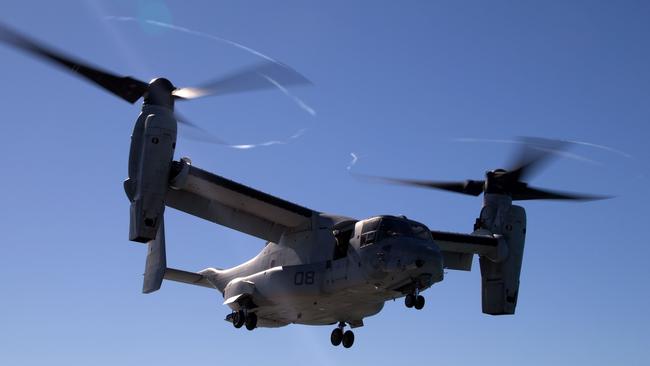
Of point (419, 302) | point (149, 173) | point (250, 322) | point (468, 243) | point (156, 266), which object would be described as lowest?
point (419, 302)

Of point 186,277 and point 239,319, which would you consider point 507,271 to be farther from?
point 186,277

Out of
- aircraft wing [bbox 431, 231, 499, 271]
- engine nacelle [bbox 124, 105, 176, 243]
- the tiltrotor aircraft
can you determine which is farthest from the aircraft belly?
engine nacelle [bbox 124, 105, 176, 243]

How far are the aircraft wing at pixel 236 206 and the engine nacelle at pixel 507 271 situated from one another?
6.75 m

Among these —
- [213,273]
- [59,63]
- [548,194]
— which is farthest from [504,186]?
[59,63]

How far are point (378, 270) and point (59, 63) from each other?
997 centimetres

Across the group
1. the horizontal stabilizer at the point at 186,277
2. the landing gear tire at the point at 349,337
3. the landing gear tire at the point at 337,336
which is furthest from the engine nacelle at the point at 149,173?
the landing gear tire at the point at 349,337

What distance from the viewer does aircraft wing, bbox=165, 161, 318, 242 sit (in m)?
25.0

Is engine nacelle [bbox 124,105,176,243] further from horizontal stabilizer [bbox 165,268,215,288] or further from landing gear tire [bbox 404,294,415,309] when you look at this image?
landing gear tire [bbox 404,294,415,309]

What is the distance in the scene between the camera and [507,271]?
28.9 metres

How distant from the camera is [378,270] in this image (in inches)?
913

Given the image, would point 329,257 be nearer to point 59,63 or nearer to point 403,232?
point 403,232

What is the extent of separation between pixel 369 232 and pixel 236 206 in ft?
14.8

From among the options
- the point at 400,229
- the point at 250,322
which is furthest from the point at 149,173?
the point at 400,229

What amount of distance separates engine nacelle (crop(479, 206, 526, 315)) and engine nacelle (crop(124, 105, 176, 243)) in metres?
11.4
